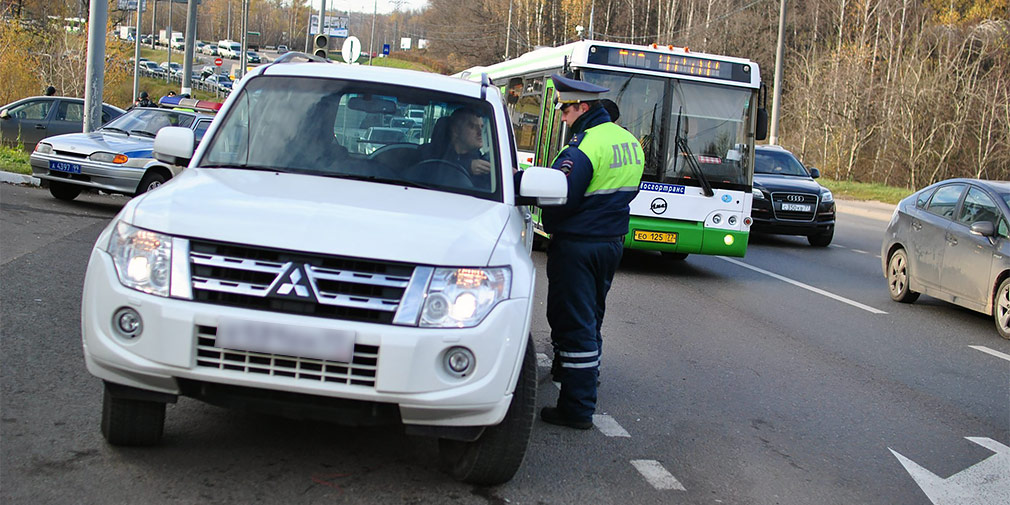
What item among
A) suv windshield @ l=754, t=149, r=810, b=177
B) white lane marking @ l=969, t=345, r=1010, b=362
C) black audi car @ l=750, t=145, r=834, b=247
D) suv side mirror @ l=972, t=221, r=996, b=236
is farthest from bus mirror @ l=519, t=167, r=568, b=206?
suv windshield @ l=754, t=149, r=810, b=177

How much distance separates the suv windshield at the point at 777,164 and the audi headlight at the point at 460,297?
16272 mm

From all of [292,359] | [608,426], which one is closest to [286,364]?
[292,359]

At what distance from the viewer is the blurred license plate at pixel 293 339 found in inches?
157

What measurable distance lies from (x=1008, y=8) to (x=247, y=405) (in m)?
49.6

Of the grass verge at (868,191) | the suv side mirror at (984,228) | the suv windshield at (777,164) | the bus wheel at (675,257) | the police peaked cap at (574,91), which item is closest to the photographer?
the police peaked cap at (574,91)

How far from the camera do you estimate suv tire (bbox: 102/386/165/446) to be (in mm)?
4570

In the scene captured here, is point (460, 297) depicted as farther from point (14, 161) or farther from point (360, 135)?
point (14, 161)

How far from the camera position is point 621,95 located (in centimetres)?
1307

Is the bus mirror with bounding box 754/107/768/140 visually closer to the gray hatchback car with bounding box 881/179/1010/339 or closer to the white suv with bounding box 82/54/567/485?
the gray hatchback car with bounding box 881/179/1010/339

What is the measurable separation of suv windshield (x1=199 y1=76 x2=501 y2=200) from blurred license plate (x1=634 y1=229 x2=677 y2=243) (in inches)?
301

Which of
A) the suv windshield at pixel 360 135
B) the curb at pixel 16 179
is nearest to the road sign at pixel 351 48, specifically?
the curb at pixel 16 179

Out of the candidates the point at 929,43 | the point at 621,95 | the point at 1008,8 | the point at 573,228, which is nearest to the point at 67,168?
the point at 621,95

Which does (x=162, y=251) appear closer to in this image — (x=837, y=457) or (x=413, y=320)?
(x=413, y=320)

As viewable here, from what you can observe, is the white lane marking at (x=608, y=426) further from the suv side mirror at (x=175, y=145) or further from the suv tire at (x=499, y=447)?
the suv side mirror at (x=175, y=145)
